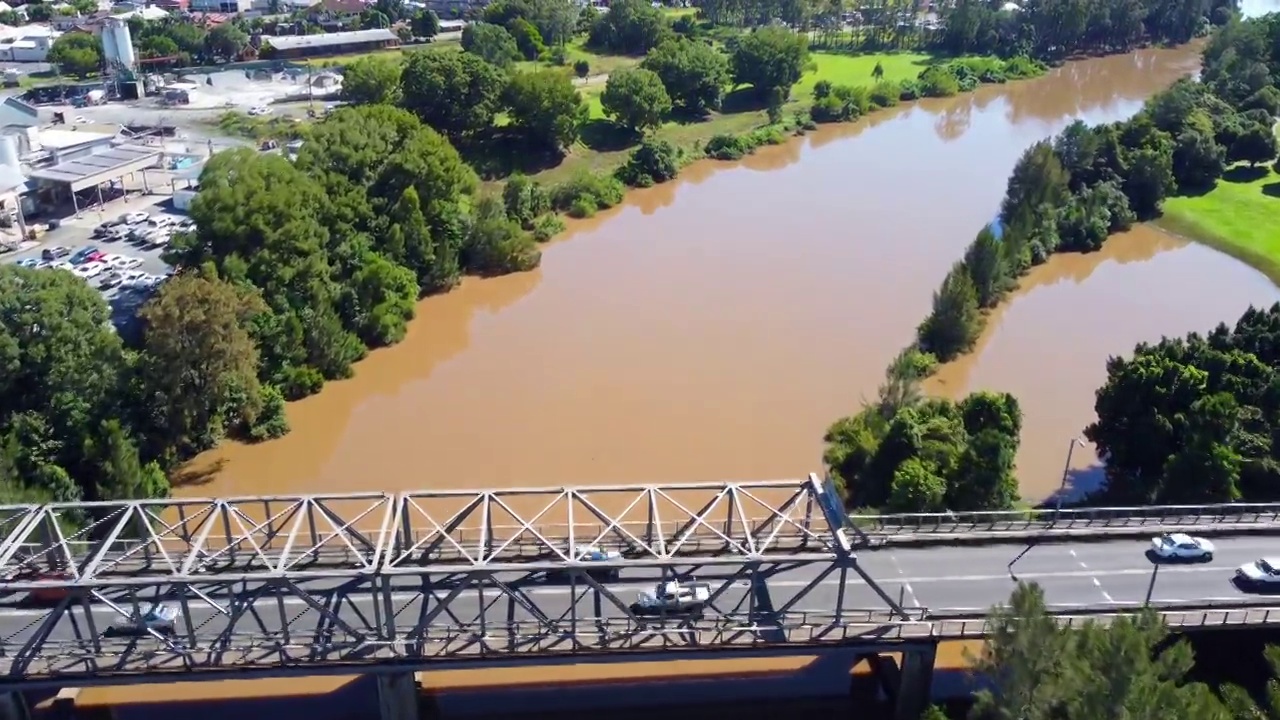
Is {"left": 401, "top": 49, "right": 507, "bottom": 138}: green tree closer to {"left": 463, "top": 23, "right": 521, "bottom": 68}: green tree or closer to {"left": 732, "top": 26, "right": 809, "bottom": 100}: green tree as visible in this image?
{"left": 463, "top": 23, "right": 521, "bottom": 68}: green tree

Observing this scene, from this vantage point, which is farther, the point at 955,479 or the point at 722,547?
the point at 955,479

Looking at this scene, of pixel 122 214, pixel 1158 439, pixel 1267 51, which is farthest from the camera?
pixel 1267 51

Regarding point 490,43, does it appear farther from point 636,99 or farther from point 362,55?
point 636,99

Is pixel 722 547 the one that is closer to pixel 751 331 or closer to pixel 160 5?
pixel 751 331

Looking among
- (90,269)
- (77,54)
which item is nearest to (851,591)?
(90,269)

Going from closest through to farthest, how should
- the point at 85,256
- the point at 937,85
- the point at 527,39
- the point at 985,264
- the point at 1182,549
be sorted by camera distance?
1. the point at 1182,549
2. the point at 985,264
3. the point at 85,256
4. the point at 937,85
5. the point at 527,39

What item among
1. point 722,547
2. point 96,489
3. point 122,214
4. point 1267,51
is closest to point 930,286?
point 722,547
